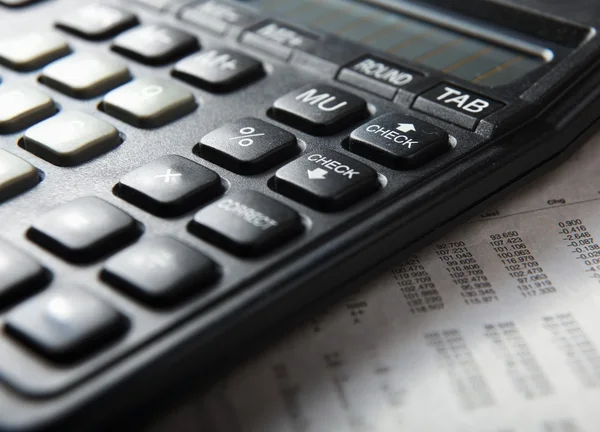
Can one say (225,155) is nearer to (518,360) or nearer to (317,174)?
(317,174)

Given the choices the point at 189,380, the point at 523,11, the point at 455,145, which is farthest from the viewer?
the point at 523,11

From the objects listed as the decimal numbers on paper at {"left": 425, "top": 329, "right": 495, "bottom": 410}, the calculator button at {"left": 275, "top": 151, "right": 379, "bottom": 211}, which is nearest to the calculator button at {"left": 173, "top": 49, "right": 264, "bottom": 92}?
the calculator button at {"left": 275, "top": 151, "right": 379, "bottom": 211}

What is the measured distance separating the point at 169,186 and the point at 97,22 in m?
0.22

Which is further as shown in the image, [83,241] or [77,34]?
[77,34]

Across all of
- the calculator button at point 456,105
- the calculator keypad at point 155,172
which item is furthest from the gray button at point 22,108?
the calculator button at point 456,105

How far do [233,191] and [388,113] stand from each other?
4.3 inches

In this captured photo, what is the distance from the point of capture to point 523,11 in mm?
536

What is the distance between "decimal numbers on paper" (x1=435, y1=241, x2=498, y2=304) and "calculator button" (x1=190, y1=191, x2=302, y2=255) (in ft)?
0.31

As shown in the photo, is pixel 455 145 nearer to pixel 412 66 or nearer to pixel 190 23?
pixel 412 66

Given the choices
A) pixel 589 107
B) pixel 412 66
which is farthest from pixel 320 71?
pixel 589 107

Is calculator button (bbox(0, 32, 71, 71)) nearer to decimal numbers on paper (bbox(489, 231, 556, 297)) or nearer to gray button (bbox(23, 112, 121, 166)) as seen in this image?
gray button (bbox(23, 112, 121, 166))

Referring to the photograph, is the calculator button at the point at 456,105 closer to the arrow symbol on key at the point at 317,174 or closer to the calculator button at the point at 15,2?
the arrow symbol on key at the point at 317,174

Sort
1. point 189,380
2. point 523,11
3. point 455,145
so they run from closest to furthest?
point 189,380 < point 455,145 < point 523,11

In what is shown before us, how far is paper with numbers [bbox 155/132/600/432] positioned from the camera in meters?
0.34
